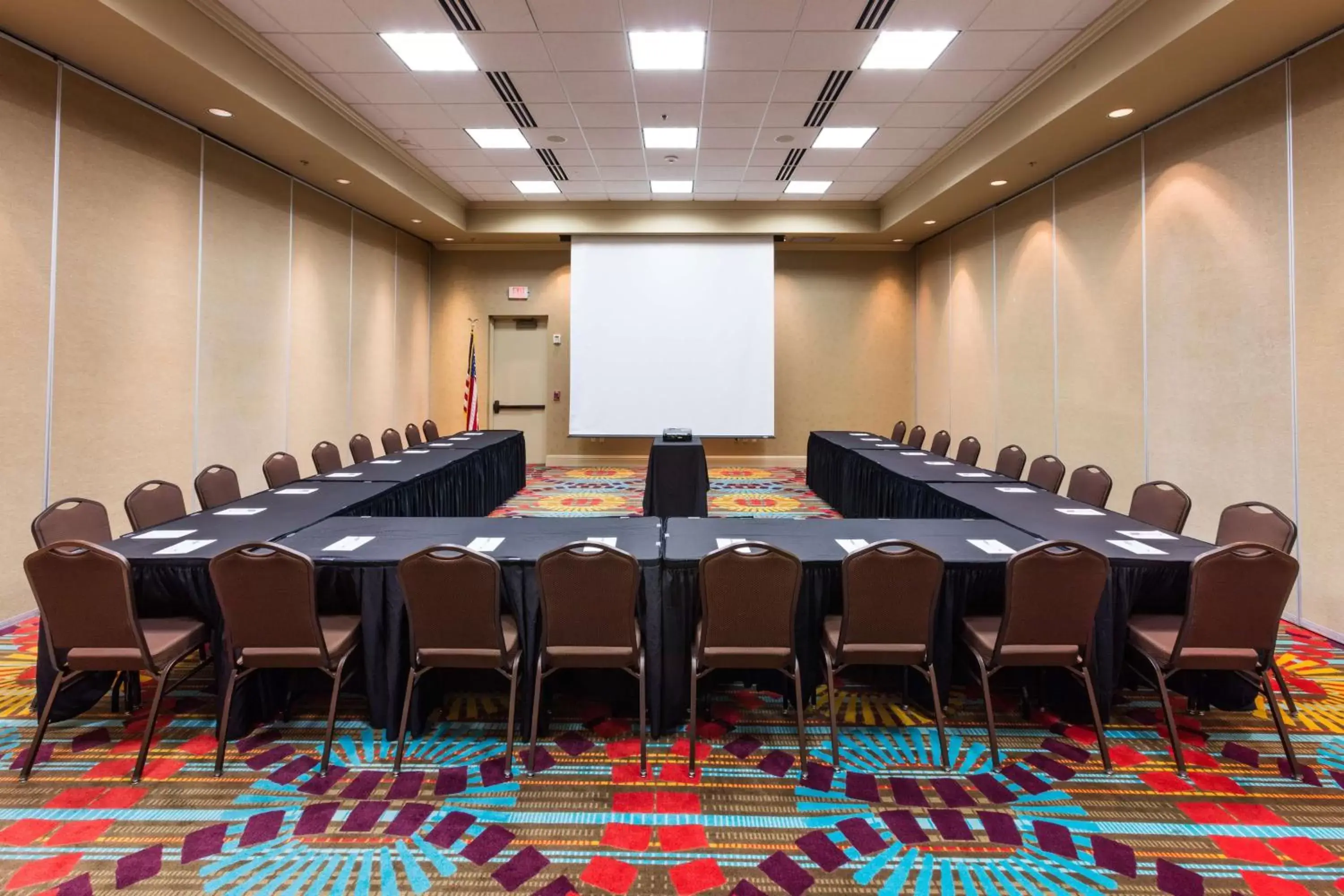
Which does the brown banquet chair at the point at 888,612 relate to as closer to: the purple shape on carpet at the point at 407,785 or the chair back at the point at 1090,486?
the purple shape on carpet at the point at 407,785

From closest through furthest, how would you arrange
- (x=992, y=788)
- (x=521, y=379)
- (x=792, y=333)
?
1. (x=992, y=788)
2. (x=792, y=333)
3. (x=521, y=379)

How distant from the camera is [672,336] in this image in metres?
10.6

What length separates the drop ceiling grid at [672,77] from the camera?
4574 millimetres

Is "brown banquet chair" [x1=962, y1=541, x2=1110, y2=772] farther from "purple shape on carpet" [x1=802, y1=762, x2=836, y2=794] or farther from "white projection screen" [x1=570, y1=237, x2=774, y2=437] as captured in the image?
"white projection screen" [x1=570, y1=237, x2=774, y2=437]

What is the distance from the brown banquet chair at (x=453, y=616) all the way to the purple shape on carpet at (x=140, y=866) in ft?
2.44

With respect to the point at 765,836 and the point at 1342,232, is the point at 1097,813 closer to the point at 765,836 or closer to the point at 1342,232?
the point at 765,836

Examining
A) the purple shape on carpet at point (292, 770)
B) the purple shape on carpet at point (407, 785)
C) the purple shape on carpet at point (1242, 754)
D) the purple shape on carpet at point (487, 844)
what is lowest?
the purple shape on carpet at point (487, 844)

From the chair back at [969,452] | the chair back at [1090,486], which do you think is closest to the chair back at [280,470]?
the chair back at [1090,486]

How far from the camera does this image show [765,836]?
7.32ft

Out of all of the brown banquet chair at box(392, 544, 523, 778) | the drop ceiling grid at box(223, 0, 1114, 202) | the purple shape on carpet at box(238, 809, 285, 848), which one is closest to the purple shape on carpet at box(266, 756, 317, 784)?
the purple shape on carpet at box(238, 809, 285, 848)

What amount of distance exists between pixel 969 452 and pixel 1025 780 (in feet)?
16.0

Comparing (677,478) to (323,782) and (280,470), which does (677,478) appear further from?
(323,782)

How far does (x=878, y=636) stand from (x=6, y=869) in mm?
3079

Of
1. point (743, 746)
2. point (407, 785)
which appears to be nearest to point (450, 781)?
point (407, 785)
